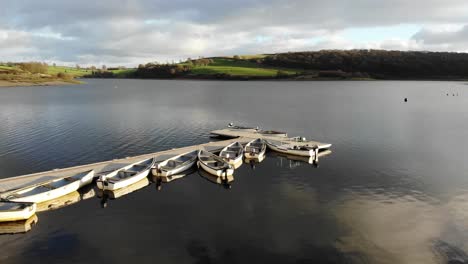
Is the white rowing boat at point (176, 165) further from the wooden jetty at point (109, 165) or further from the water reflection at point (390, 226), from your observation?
the water reflection at point (390, 226)

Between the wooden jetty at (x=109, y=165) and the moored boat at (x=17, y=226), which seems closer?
the moored boat at (x=17, y=226)

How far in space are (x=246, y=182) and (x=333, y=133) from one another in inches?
1515

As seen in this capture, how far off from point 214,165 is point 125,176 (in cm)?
1212

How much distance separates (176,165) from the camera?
50156 millimetres

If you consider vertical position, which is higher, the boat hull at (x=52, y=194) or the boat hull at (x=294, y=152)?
the boat hull at (x=294, y=152)

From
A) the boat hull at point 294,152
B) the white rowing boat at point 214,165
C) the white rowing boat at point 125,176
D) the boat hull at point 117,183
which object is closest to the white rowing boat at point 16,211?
the boat hull at point 117,183

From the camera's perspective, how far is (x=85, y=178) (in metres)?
42.3

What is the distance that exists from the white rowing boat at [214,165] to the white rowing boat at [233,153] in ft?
5.61

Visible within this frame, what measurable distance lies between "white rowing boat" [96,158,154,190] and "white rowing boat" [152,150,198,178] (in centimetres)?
142

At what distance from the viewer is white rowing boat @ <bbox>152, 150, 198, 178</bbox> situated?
46.3 m

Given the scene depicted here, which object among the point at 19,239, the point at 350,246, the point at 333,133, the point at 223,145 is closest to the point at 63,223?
the point at 19,239

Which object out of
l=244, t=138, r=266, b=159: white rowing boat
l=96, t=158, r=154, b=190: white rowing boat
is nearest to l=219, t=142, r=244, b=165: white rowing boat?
l=244, t=138, r=266, b=159: white rowing boat

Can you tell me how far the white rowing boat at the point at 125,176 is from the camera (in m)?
41.0

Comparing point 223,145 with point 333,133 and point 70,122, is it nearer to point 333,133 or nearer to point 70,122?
point 333,133
